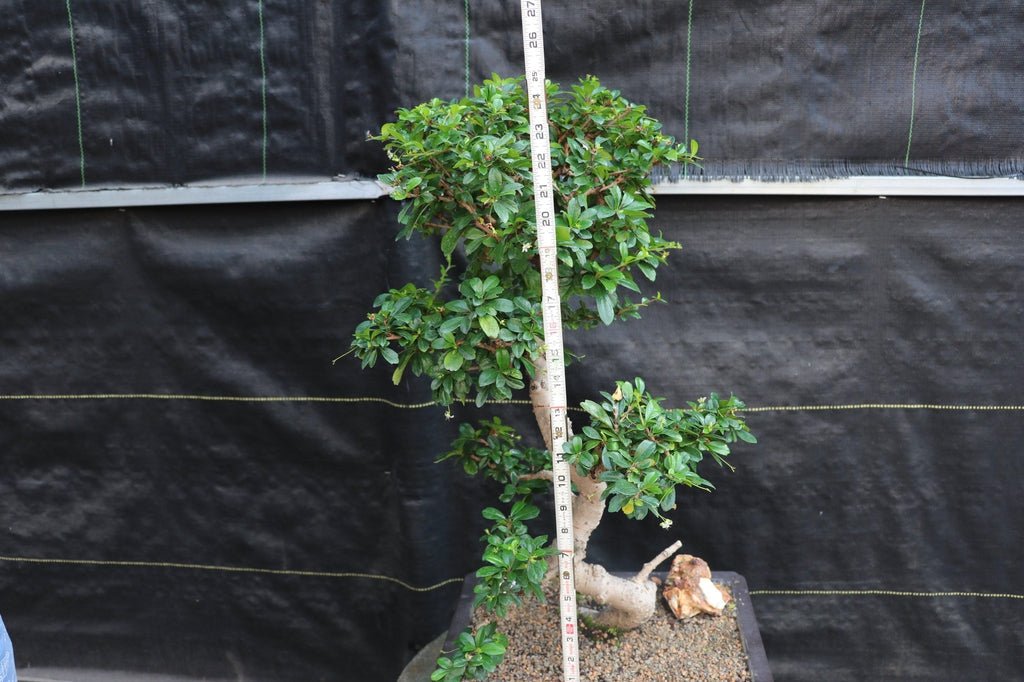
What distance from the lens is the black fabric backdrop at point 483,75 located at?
1768mm

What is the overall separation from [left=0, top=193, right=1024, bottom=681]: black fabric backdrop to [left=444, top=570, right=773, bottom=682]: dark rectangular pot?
12.5 inches

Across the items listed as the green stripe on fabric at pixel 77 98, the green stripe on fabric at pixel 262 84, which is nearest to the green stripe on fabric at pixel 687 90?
the green stripe on fabric at pixel 262 84

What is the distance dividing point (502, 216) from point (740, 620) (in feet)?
2.98

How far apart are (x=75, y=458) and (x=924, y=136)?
7.07ft

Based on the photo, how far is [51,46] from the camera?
1934 mm

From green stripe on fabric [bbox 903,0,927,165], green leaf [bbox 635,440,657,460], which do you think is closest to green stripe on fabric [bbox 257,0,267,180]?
green leaf [bbox 635,440,657,460]

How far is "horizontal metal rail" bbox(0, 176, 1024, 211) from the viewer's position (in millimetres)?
1778

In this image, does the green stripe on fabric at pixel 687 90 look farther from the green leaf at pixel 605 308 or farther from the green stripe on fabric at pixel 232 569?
the green stripe on fabric at pixel 232 569

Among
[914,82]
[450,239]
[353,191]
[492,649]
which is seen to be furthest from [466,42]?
[492,649]

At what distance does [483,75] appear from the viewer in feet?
6.04

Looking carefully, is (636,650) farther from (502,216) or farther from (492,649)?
(502,216)

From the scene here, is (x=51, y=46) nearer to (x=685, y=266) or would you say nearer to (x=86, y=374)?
(x=86, y=374)

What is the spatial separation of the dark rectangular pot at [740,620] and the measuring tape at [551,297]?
20cm

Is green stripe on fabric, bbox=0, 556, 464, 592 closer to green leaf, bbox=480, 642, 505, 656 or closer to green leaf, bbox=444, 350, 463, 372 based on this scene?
green leaf, bbox=480, 642, 505, 656
